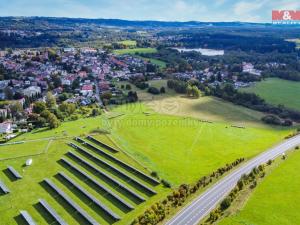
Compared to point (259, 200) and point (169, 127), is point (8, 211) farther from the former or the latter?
point (169, 127)

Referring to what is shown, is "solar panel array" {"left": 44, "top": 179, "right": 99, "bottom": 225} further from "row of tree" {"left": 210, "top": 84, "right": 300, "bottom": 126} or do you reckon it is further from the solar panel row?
"row of tree" {"left": 210, "top": 84, "right": 300, "bottom": 126}

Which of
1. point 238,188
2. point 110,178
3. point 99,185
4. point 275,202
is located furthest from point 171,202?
point 275,202

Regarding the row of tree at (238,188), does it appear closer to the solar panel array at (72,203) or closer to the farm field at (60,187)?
the farm field at (60,187)

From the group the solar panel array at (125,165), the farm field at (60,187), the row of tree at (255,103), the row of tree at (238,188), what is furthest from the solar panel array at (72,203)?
the row of tree at (255,103)

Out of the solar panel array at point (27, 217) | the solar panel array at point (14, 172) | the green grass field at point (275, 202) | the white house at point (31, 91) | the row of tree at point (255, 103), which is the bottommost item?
the solar panel array at point (27, 217)

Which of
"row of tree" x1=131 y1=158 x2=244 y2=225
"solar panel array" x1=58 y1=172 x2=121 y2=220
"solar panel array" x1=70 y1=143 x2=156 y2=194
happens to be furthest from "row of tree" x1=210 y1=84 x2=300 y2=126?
"solar panel array" x1=58 y1=172 x2=121 y2=220
